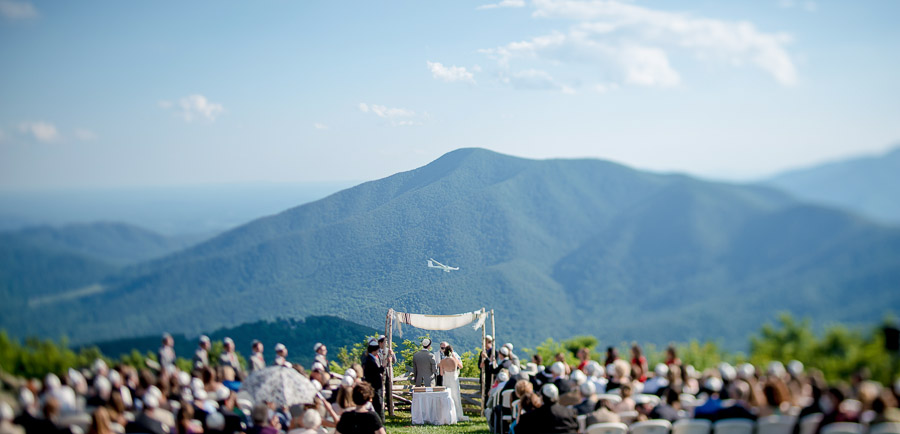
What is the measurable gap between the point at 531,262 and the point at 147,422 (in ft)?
51.9

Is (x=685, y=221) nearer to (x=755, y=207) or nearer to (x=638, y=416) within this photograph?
(x=755, y=207)

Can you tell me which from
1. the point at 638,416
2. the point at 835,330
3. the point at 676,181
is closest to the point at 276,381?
the point at 638,416

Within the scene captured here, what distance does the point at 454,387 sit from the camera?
651 inches

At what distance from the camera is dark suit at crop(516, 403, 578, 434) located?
976 cm

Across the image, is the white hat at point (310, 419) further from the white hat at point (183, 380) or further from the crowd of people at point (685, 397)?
the crowd of people at point (685, 397)

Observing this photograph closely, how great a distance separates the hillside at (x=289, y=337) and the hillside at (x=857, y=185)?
1132 cm

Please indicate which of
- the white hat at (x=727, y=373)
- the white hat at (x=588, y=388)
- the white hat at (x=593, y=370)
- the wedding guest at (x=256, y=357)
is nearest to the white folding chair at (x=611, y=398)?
the white hat at (x=588, y=388)

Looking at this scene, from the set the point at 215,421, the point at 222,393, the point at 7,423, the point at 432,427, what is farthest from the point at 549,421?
the point at 7,423

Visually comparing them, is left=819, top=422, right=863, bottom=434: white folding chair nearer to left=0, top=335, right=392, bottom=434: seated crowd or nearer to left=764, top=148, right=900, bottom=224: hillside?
left=0, top=335, right=392, bottom=434: seated crowd

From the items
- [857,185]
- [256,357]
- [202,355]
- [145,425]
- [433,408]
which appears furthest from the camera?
[433,408]

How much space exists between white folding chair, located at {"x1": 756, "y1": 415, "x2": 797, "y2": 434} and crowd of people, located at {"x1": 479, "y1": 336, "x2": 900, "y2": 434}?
59 millimetres

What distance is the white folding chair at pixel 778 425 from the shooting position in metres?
8.64

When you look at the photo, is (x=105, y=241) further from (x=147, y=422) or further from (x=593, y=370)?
(x=593, y=370)

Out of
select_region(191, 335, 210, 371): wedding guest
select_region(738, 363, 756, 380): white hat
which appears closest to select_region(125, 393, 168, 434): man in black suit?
select_region(191, 335, 210, 371): wedding guest
